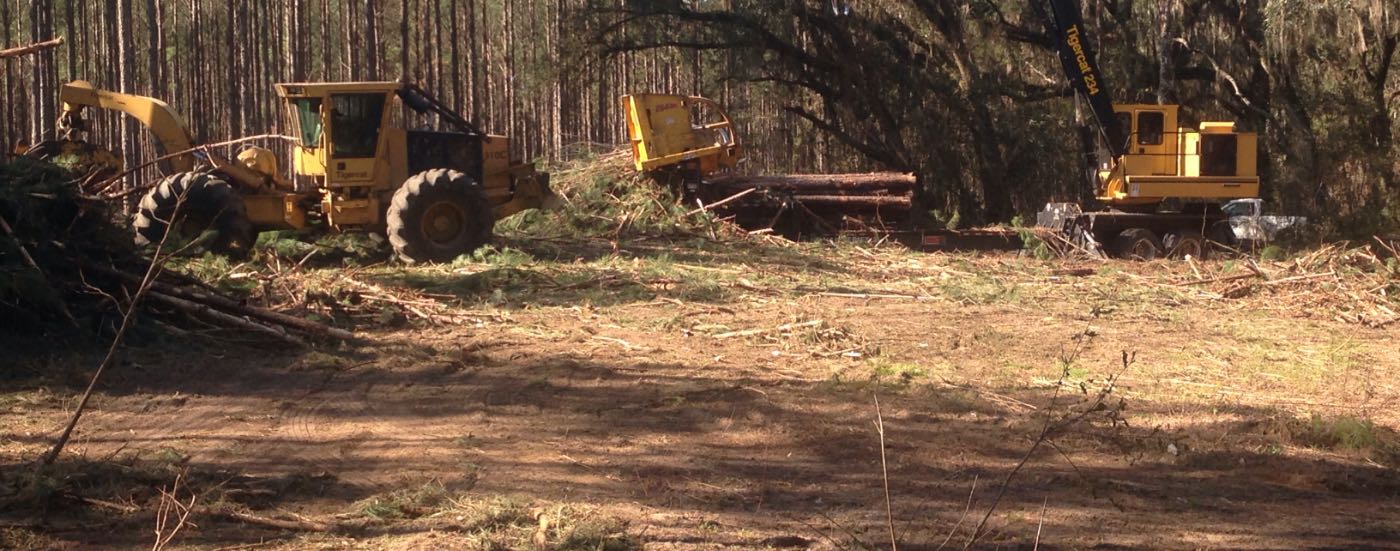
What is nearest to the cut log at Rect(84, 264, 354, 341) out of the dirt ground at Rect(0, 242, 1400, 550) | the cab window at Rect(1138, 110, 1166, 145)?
the dirt ground at Rect(0, 242, 1400, 550)

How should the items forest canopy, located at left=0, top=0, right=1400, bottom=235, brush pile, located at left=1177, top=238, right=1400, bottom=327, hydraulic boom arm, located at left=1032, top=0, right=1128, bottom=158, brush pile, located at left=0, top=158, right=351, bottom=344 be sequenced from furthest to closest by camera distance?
1. forest canopy, located at left=0, top=0, right=1400, bottom=235
2. hydraulic boom arm, located at left=1032, top=0, right=1128, bottom=158
3. brush pile, located at left=1177, top=238, right=1400, bottom=327
4. brush pile, located at left=0, top=158, right=351, bottom=344

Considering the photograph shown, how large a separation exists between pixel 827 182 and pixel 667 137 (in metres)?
3.01

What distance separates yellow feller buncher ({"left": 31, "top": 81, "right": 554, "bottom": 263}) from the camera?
16.5 m

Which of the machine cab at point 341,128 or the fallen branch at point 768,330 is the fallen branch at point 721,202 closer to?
the machine cab at point 341,128

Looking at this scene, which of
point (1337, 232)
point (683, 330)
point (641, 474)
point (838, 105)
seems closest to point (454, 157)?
point (683, 330)

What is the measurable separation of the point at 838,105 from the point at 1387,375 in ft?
72.1

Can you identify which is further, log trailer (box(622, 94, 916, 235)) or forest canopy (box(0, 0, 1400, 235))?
forest canopy (box(0, 0, 1400, 235))

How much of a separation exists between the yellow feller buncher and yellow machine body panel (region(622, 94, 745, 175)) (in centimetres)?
452

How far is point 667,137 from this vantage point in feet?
72.9

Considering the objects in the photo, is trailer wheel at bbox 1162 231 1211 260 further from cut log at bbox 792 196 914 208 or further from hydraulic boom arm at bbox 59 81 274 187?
hydraulic boom arm at bbox 59 81 274 187

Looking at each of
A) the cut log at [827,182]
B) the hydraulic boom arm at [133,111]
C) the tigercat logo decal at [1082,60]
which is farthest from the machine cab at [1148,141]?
the hydraulic boom arm at [133,111]

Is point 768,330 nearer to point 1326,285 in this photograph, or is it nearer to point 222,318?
point 222,318

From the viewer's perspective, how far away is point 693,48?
30.0 m

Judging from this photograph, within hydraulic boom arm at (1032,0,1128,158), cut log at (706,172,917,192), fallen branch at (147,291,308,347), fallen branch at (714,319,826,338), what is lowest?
fallen branch at (714,319,826,338)
